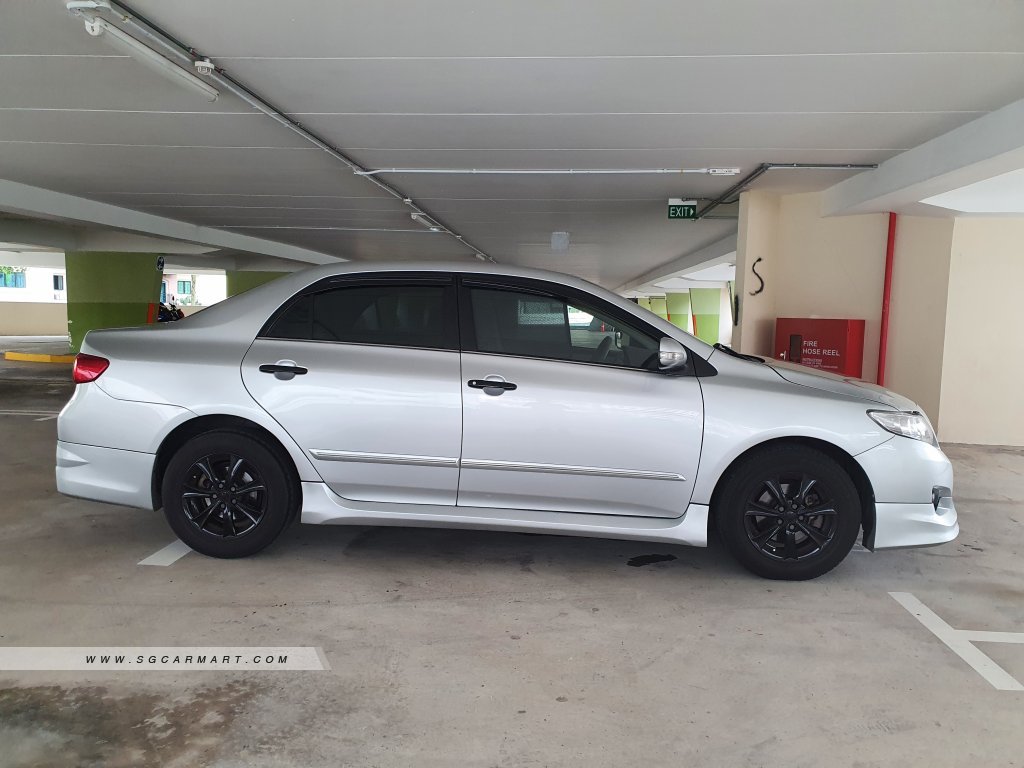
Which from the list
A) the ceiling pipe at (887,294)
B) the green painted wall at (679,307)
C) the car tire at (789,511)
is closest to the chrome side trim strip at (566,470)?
the car tire at (789,511)

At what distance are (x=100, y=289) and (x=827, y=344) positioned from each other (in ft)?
53.6

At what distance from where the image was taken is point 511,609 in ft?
11.4

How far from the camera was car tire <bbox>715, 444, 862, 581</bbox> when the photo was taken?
373cm

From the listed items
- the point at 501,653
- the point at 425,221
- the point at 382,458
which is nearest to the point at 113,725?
the point at 501,653

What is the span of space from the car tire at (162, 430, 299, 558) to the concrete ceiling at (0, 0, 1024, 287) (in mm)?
2351

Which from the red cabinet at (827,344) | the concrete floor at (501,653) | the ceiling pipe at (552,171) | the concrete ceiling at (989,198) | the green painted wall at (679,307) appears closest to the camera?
the concrete floor at (501,653)

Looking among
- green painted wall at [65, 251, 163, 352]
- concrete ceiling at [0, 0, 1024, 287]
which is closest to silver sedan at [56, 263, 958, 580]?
concrete ceiling at [0, 0, 1024, 287]

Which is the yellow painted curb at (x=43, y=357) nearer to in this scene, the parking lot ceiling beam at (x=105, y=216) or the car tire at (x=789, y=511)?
the parking lot ceiling beam at (x=105, y=216)

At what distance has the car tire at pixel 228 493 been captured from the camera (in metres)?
3.85

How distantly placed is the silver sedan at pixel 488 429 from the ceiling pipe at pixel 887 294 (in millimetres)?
4700

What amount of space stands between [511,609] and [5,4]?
4.12m

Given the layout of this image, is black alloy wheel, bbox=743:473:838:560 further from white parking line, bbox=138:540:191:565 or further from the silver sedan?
white parking line, bbox=138:540:191:565

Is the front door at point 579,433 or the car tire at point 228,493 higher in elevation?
the front door at point 579,433

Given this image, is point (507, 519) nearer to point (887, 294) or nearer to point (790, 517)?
point (790, 517)
